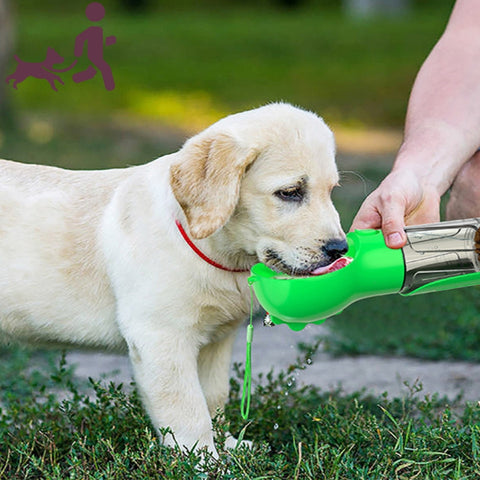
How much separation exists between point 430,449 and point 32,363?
7.74ft

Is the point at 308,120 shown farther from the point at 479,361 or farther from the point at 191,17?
the point at 191,17

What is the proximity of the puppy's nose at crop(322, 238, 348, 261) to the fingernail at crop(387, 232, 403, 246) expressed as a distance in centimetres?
15

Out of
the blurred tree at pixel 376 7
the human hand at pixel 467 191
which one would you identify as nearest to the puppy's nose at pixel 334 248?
the human hand at pixel 467 191

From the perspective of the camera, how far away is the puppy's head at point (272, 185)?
2.96 metres

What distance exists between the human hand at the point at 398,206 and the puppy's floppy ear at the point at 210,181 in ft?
1.66

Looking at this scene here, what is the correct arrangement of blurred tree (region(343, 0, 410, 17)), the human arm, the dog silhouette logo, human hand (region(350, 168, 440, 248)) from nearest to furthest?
human hand (region(350, 168, 440, 248)) → the human arm → the dog silhouette logo → blurred tree (region(343, 0, 410, 17))

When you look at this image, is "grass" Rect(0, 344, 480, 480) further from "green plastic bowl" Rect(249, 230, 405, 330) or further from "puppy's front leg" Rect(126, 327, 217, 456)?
"green plastic bowl" Rect(249, 230, 405, 330)

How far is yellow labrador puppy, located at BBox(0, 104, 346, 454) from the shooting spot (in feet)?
9.79

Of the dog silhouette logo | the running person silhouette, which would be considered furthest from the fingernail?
the running person silhouette

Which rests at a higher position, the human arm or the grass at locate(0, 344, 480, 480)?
the human arm

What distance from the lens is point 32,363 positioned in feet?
15.7

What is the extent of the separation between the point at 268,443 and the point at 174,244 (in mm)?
820

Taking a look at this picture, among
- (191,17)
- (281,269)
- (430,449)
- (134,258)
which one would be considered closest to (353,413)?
(430,449)

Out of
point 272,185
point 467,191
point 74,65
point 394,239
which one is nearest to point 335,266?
point 394,239
